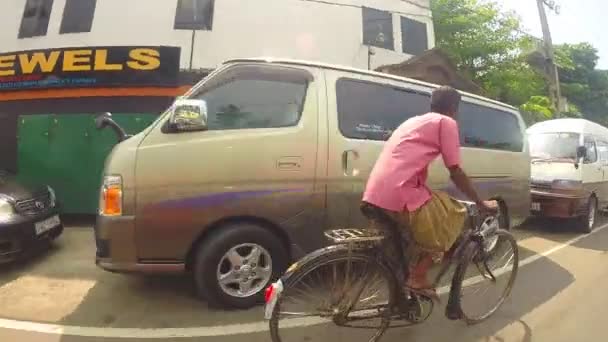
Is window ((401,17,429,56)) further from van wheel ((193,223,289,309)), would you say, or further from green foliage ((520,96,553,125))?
van wheel ((193,223,289,309))

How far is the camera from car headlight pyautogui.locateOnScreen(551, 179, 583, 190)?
23.5ft

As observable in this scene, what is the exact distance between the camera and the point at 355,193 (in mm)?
3883

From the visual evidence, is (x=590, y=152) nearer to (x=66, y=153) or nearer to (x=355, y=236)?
(x=355, y=236)

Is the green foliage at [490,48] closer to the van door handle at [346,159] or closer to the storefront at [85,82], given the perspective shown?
the storefront at [85,82]

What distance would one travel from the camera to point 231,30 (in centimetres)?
999

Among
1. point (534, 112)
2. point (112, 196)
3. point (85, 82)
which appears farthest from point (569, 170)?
point (534, 112)

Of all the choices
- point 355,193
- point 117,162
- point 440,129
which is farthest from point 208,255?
point 440,129

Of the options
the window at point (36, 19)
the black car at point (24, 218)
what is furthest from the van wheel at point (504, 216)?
the window at point (36, 19)

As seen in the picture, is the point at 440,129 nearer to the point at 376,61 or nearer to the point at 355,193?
the point at 355,193

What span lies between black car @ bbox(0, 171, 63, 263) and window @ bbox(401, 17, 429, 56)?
970 centimetres

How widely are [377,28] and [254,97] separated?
8670mm

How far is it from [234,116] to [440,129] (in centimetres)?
168

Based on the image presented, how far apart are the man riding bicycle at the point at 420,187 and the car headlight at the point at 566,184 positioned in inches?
208

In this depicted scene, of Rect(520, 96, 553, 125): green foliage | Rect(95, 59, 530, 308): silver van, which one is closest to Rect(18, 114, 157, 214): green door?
Rect(95, 59, 530, 308): silver van
